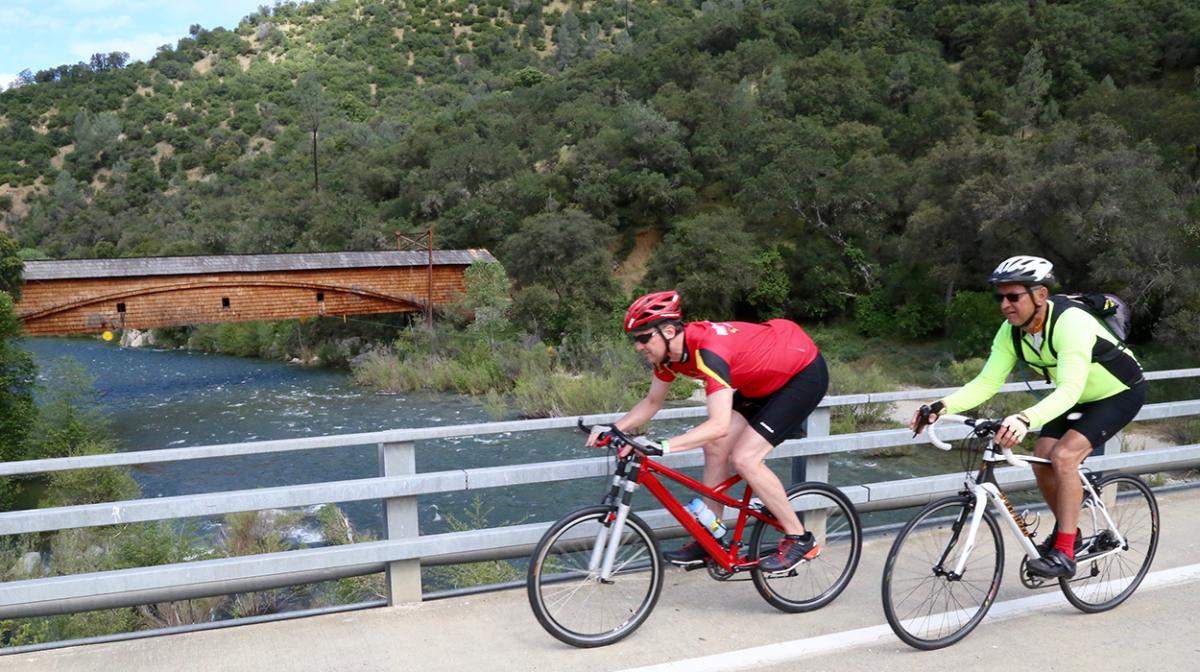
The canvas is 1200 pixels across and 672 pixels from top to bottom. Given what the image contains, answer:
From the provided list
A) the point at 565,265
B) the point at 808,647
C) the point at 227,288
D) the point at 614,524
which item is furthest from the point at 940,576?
the point at 565,265

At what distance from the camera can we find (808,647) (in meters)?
4.24

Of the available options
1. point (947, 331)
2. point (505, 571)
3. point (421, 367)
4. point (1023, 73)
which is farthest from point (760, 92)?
point (505, 571)

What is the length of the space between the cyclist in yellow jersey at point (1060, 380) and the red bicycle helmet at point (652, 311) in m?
1.24

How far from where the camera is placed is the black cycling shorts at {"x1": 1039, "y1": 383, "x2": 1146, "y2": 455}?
4.48 meters

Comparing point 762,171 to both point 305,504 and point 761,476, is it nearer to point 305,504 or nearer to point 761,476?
point 761,476

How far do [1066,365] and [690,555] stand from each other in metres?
1.94

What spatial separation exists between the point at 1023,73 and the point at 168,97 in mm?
113714

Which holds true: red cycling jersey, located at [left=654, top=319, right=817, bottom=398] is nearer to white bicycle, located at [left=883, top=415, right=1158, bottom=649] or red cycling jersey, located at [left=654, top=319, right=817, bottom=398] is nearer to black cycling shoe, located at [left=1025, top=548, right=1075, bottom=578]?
white bicycle, located at [left=883, top=415, right=1158, bottom=649]

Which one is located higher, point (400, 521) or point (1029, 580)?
point (400, 521)

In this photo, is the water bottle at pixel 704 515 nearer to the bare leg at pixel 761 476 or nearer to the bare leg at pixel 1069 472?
the bare leg at pixel 761 476

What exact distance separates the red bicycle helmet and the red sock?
7.15 feet

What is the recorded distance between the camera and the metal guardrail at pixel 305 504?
4117mm

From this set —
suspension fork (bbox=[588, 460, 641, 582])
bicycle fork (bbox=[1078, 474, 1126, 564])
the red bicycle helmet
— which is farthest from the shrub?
suspension fork (bbox=[588, 460, 641, 582])

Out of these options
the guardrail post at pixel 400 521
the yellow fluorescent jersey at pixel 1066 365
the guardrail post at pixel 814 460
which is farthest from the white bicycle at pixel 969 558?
the guardrail post at pixel 400 521
